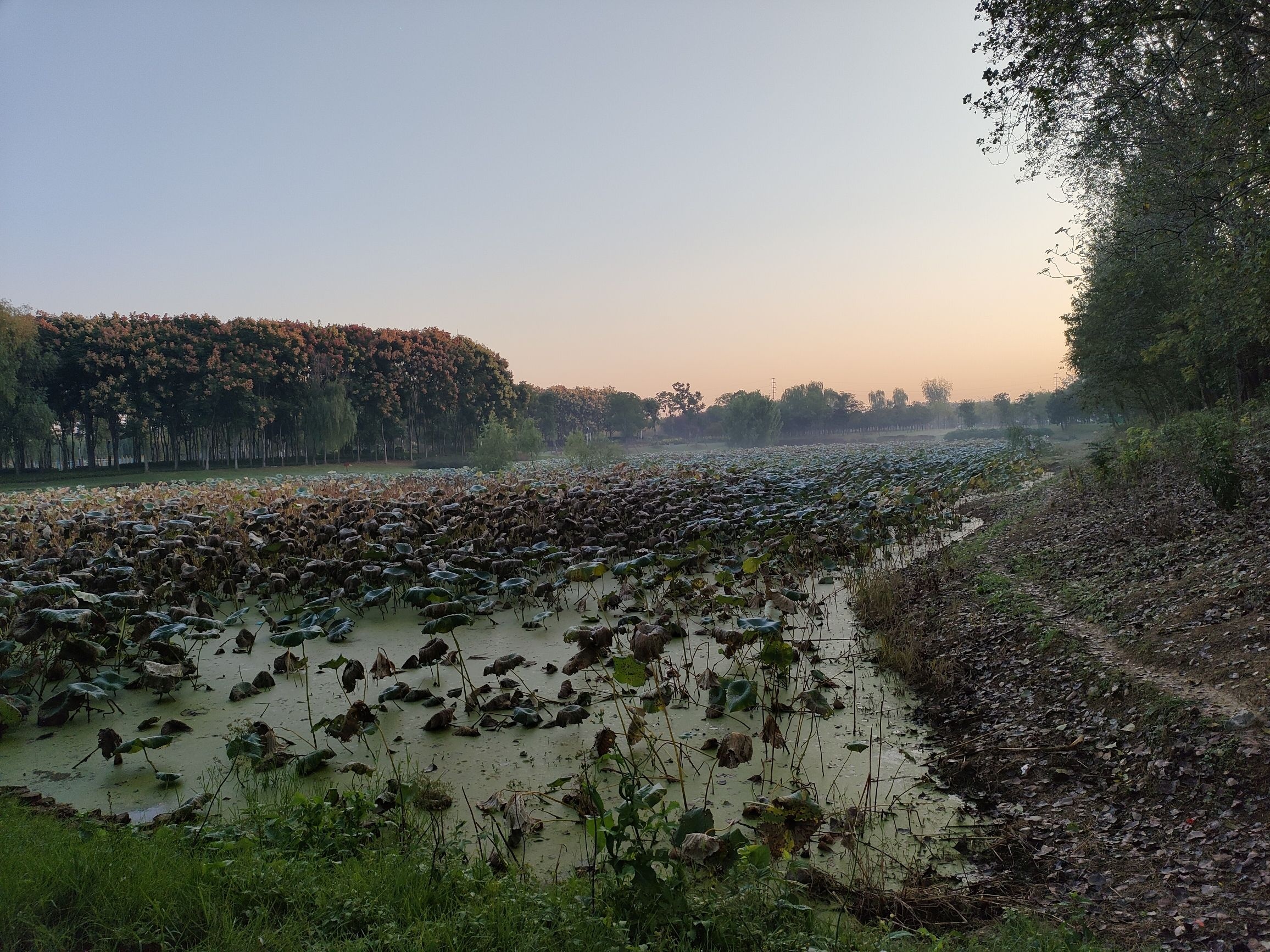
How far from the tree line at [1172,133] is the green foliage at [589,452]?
18.8m

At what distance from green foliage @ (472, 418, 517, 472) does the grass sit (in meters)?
25.8

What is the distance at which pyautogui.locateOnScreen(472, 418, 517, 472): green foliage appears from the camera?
28984 millimetres

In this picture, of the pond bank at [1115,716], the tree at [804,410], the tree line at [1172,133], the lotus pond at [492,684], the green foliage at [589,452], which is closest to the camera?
the pond bank at [1115,716]

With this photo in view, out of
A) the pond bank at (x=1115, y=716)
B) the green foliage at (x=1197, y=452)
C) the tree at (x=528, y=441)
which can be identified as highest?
the tree at (x=528, y=441)

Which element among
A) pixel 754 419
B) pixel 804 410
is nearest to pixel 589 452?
pixel 754 419

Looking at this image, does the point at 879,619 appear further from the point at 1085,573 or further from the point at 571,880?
the point at 571,880

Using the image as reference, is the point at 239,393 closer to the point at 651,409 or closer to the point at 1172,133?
the point at 1172,133

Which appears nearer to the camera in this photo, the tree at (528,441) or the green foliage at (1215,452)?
the green foliage at (1215,452)

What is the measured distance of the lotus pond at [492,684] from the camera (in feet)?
11.5

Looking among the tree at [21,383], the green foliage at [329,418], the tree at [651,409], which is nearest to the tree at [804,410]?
the tree at [651,409]

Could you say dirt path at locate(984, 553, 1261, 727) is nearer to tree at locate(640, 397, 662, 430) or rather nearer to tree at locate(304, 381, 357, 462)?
tree at locate(304, 381, 357, 462)

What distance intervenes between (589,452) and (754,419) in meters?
53.6

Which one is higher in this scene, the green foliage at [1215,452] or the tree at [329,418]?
the tree at [329,418]

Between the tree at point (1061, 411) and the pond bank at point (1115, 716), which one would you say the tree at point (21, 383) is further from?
the tree at point (1061, 411)
